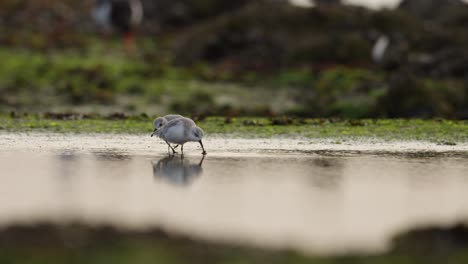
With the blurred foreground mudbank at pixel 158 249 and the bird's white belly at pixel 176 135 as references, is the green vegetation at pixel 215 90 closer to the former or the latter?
the bird's white belly at pixel 176 135

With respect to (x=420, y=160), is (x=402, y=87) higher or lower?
higher

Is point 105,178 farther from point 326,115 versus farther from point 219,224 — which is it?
point 326,115

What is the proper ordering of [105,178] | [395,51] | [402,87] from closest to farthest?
[105,178] < [402,87] < [395,51]

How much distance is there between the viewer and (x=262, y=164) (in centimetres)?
1395

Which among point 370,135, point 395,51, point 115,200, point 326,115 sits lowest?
point 115,200

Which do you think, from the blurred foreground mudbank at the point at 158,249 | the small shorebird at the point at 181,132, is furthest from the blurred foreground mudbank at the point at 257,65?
the blurred foreground mudbank at the point at 158,249

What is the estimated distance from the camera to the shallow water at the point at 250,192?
29.8ft

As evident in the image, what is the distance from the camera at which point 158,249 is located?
8008 millimetres

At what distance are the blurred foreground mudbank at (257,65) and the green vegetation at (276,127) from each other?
376cm

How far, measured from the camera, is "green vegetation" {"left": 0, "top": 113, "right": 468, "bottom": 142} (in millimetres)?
19312

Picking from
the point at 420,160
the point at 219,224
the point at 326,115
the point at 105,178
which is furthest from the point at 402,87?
the point at 219,224

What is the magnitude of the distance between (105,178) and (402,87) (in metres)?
14.9

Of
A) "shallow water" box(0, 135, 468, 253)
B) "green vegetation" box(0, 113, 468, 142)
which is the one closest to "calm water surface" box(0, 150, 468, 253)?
"shallow water" box(0, 135, 468, 253)

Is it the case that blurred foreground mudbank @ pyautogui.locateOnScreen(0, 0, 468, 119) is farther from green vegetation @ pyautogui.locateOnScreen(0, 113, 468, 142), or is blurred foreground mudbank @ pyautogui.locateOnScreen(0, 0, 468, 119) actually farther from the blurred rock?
the blurred rock
